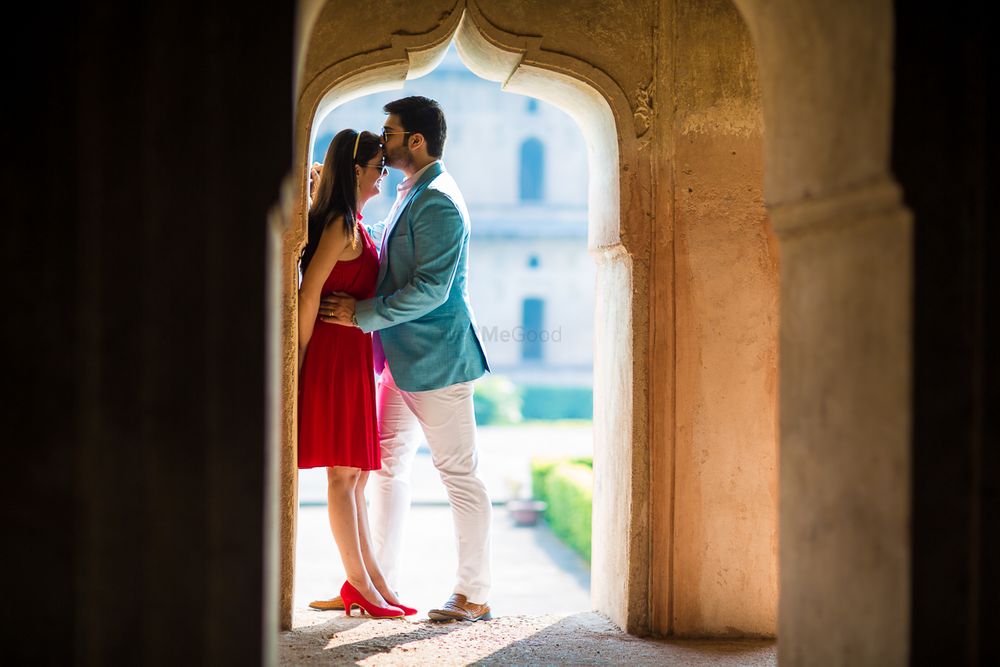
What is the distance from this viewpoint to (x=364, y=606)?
172 inches

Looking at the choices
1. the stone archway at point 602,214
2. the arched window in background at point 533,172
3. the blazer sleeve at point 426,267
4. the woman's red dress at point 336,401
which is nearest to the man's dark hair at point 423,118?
the stone archway at point 602,214

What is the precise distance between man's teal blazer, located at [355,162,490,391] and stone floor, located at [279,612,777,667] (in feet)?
3.40

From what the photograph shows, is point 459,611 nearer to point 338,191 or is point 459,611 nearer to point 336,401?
point 336,401

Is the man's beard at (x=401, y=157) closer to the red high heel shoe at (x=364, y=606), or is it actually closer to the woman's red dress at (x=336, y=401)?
the woman's red dress at (x=336, y=401)

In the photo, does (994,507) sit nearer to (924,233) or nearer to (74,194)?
(924,233)

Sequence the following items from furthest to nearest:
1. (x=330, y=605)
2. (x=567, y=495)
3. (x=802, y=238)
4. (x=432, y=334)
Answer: (x=567, y=495)
(x=330, y=605)
(x=432, y=334)
(x=802, y=238)

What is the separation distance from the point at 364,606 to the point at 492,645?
68cm

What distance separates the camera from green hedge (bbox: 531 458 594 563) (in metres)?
9.18

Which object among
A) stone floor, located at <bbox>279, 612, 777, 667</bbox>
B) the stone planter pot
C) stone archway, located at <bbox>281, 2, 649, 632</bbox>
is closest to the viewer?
stone floor, located at <bbox>279, 612, 777, 667</bbox>

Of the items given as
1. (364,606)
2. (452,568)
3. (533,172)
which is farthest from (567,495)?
(533,172)

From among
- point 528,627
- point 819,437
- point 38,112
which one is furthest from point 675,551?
point 38,112

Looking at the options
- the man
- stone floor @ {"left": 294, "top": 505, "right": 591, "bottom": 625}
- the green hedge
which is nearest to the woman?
the man

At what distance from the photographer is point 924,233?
2.29 metres

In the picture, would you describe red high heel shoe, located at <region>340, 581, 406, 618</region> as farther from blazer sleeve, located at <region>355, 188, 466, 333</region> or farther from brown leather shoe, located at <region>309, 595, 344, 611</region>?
blazer sleeve, located at <region>355, 188, 466, 333</region>
